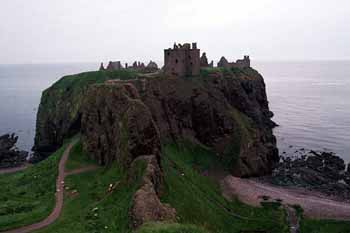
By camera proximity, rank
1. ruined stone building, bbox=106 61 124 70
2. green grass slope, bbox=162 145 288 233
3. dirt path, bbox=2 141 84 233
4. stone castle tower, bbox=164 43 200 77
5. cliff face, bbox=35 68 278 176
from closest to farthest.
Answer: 1. dirt path, bbox=2 141 84 233
2. green grass slope, bbox=162 145 288 233
3. cliff face, bbox=35 68 278 176
4. stone castle tower, bbox=164 43 200 77
5. ruined stone building, bbox=106 61 124 70

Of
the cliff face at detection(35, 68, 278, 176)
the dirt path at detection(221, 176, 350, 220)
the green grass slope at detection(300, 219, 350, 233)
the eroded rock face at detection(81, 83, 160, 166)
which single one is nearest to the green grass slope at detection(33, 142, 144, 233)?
Result: the eroded rock face at detection(81, 83, 160, 166)

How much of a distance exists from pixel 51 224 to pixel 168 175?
19077 mm

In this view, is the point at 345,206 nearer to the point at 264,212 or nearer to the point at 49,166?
the point at 264,212

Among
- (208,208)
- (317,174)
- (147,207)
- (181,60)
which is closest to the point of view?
(147,207)

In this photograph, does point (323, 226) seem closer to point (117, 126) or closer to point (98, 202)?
point (98, 202)

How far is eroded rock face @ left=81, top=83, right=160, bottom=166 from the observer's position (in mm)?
49750

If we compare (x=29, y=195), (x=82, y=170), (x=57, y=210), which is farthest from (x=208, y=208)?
(x=29, y=195)

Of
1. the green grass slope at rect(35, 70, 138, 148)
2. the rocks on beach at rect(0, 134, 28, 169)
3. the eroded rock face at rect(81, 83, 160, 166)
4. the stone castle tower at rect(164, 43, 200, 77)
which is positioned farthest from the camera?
the green grass slope at rect(35, 70, 138, 148)

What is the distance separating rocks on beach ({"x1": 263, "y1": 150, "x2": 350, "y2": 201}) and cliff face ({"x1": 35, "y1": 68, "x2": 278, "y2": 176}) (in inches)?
151

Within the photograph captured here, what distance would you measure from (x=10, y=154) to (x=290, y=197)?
6899cm

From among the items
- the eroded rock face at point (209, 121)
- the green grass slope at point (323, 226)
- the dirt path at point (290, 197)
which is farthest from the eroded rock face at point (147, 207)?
the eroded rock face at point (209, 121)

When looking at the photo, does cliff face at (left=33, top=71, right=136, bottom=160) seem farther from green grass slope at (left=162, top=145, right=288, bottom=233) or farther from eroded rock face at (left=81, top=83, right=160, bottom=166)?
green grass slope at (left=162, top=145, right=288, bottom=233)

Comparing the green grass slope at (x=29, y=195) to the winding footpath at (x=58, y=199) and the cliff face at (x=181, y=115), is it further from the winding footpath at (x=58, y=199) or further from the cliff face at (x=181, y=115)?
the cliff face at (x=181, y=115)

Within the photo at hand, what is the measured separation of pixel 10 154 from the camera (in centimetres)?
9519
